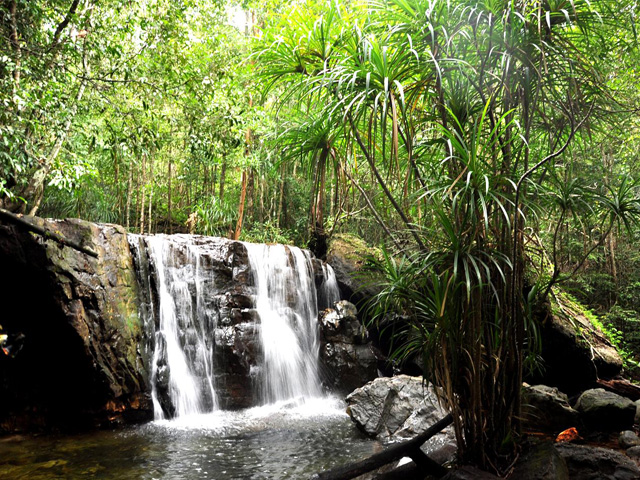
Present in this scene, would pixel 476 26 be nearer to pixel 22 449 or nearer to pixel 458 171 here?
Answer: pixel 458 171

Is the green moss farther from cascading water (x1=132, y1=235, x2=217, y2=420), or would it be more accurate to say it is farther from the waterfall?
cascading water (x1=132, y1=235, x2=217, y2=420)

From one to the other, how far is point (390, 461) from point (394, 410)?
2648 mm

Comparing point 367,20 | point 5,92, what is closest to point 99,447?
point 5,92

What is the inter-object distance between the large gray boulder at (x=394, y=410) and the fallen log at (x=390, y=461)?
1.97 metres

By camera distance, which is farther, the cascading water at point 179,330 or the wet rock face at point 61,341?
the cascading water at point 179,330

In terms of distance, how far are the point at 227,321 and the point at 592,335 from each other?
6.00 metres

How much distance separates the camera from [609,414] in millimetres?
4715

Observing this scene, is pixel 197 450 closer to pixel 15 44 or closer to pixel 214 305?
pixel 214 305

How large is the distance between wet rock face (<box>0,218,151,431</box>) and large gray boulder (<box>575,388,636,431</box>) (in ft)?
17.8

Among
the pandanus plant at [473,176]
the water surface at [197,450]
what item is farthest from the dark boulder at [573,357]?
the pandanus plant at [473,176]

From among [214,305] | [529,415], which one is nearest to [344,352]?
[214,305]

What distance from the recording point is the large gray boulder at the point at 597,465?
8.84ft

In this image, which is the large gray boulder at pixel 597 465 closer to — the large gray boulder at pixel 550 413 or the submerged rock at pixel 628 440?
the submerged rock at pixel 628 440

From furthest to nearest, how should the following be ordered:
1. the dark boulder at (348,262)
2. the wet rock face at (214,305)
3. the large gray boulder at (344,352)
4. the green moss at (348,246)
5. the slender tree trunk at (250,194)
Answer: the slender tree trunk at (250,194) → the green moss at (348,246) → the dark boulder at (348,262) → the large gray boulder at (344,352) → the wet rock face at (214,305)
